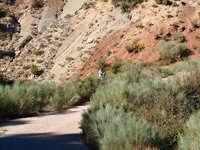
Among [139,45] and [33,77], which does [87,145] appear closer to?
[139,45]

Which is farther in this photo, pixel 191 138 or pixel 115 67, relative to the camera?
pixel 115 67

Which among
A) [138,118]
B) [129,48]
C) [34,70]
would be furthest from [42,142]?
[34,70]

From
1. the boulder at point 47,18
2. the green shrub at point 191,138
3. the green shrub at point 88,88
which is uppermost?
the boulder at point 47,18

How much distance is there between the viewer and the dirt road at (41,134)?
421 centimetres

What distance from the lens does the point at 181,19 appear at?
25891mm

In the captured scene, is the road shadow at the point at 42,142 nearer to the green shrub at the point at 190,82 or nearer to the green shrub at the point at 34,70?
the green shrub at the point at 190,82

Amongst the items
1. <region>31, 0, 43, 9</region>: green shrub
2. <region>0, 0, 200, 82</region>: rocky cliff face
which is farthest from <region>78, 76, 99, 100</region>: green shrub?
<region>31, 0, 43, 9</region>: green shrub

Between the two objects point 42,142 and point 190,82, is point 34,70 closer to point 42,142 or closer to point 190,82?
point 190,82

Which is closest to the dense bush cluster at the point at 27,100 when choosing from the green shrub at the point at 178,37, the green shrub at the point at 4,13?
the green shrub at the point at 178,37

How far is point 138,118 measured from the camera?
4410 mm

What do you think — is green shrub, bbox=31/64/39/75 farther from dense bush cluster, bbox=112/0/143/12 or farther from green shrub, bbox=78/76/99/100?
dense bush cluster, bbox=112/0/143/12

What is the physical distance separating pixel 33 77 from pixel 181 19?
2192 centimetres

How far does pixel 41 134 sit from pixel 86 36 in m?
25.5

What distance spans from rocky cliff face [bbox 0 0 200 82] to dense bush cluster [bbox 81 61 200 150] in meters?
16.9
